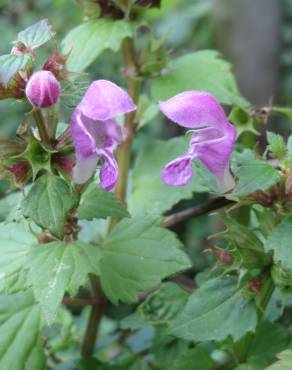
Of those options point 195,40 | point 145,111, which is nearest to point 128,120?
point 145,111

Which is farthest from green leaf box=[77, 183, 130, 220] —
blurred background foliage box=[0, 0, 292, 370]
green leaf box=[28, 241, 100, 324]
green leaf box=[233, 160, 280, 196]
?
blurred background foliage box=[0, 0, 292, 370]

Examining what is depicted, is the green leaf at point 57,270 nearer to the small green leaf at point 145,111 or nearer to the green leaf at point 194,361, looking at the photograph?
the green leaf at point 194,361

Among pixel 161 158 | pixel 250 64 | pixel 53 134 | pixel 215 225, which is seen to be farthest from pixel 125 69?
pixel 250 64

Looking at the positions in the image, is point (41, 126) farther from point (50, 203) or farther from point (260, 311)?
point (260, 311)

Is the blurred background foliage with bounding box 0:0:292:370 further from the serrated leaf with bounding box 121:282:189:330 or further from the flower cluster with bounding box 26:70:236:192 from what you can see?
the flower cluster with bounding box 26:70:236:192

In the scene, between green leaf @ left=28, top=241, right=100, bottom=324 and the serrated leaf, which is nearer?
green leaf @ left=28, top=241, right=100, bottom=324

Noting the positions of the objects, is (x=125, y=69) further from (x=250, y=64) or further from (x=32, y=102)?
(x=250, y=64)

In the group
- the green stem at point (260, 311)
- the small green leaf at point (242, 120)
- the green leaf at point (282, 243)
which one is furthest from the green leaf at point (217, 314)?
the small green leaf at point (242, 120)
